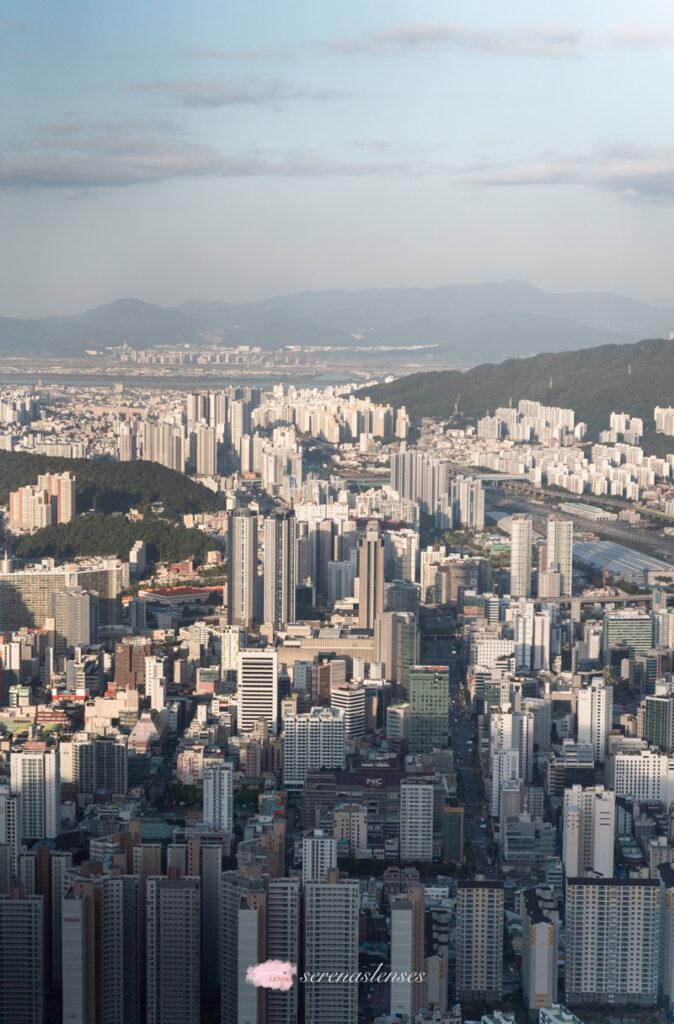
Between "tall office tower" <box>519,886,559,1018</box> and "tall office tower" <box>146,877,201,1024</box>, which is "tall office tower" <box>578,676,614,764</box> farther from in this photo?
"tall office tower" <box>146,877,201,1024</box>

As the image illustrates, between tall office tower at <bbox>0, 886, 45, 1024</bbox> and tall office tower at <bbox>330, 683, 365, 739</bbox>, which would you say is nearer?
tall office tower at <bbox>0, 886, 45, 1024</bbox>

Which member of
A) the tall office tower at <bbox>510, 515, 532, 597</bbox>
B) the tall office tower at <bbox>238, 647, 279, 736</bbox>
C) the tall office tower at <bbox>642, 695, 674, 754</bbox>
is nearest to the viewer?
the tall office tower at <bbox>642, 695, 674, 754</bbox>

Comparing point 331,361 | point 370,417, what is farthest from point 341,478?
point 331,361

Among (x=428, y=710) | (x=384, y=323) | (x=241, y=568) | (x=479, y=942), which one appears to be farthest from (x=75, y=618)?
(x=384, y=323)

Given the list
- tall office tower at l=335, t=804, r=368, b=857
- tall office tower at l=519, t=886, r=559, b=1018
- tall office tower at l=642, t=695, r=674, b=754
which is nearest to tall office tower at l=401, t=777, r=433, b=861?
tall office tower at l=335, t=804, r=368, b=857

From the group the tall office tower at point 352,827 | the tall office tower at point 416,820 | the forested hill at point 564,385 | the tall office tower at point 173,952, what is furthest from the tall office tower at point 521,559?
the forested hill at point 564,385

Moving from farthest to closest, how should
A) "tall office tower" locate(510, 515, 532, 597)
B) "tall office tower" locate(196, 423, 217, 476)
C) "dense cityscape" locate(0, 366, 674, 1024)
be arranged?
"tall office tower" locate(196, 423, 217, 476), "tall office tower" locate(510, 515, 532, 597), "dense cityscape" locate(0, 366, 674, 1024)

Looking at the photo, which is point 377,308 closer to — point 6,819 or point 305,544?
point 305,544
